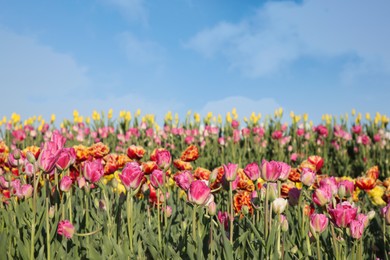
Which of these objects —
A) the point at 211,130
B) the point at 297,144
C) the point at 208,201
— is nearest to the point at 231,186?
the point at 208,201

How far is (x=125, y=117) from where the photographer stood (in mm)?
A: 9008

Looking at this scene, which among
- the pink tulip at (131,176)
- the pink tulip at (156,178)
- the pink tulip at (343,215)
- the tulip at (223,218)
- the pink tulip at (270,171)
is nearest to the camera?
the pink tulip at (343,215)

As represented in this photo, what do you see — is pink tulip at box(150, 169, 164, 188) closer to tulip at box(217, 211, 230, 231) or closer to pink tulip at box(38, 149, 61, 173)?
tulip at box(217, 211, 230, 231)

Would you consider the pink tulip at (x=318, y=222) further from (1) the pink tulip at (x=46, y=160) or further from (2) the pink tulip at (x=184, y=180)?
(1) the pink tulip at (x=46, y=160)

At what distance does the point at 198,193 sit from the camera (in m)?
1.70

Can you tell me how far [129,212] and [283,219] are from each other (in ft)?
A: 2.15

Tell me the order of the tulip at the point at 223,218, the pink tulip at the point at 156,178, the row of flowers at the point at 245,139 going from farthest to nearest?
the row of flowers at the point at 245,139
the pink tulip at the point at 156,178
the tulip at the point at 223,218

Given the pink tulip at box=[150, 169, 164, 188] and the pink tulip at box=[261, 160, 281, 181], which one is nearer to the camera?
the pink tulip at box=[261, 160, 281, 181]

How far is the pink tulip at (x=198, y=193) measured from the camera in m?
1.70

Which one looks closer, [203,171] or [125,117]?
[203,171]

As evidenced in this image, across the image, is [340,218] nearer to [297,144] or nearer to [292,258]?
[292,258]

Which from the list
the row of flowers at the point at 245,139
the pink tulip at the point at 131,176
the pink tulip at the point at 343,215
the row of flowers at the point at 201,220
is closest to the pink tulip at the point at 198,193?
the row of flowers at the point at 201,220

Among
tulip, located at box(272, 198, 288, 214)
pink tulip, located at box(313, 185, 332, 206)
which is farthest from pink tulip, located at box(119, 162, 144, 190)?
pink tulip, located at box(313, 185, 332, 206)

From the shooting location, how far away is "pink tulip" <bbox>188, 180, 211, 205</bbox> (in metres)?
1.70
